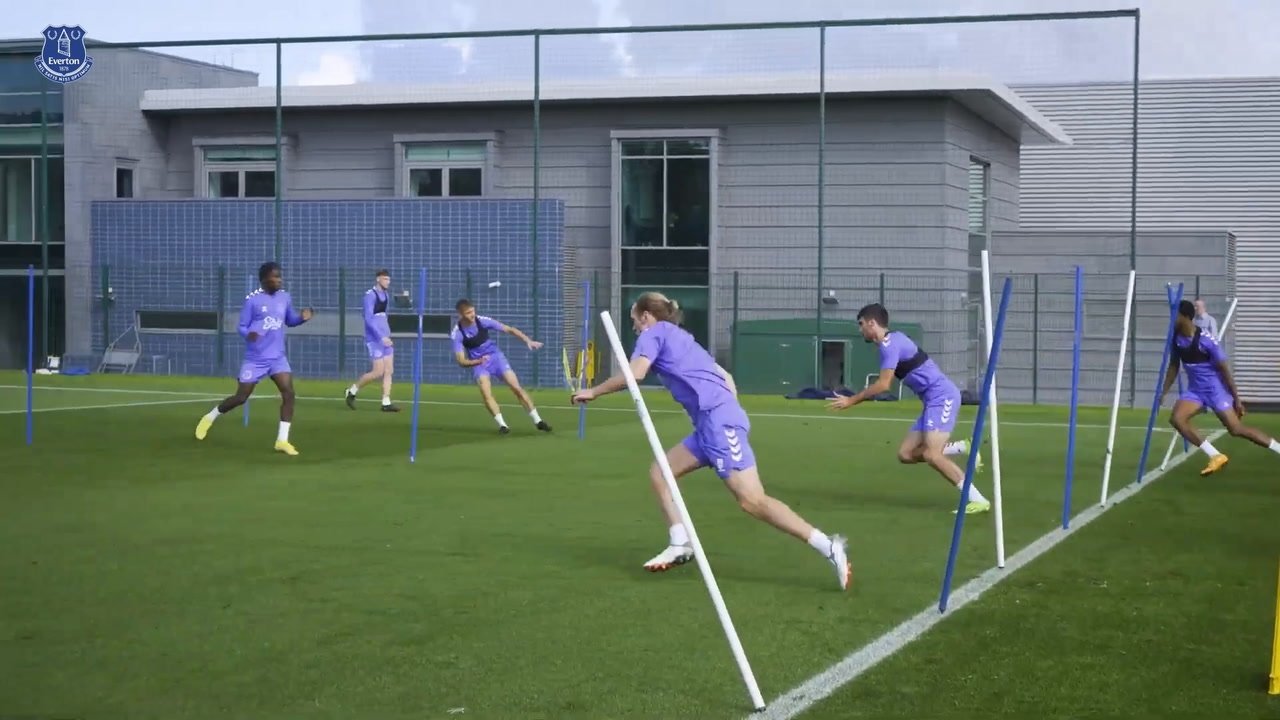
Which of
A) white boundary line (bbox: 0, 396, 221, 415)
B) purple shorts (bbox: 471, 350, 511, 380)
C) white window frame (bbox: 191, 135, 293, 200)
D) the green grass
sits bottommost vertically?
white boundary line (bbox: 0, 396, 221, 415)

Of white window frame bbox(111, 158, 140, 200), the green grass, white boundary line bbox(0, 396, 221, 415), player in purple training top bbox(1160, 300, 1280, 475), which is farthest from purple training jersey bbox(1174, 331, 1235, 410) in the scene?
white window frame bbox(111, 158, 140, 200)

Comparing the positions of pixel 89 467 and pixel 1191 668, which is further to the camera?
pixel 89 467

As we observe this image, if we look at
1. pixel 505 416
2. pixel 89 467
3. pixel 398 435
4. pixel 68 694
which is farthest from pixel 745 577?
pixel 505 416

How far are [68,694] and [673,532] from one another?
434cm

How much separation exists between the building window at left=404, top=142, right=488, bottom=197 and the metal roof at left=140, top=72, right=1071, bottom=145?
1.29 meters

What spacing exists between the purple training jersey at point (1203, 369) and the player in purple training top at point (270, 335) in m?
9.24

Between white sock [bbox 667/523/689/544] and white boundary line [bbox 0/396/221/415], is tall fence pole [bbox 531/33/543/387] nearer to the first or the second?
white boundary line [bbox 0/396/221/415]

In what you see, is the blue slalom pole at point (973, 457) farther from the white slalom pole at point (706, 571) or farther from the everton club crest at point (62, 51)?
the everton club crest at point (62, 51)

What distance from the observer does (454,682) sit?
7691mm

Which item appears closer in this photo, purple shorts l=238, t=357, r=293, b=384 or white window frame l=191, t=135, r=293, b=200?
purple shorts l=238, t=357, r=293, b=384

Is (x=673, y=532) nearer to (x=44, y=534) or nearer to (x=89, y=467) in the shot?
(x=44, y=534)

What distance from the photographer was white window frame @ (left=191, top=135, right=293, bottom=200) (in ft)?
131

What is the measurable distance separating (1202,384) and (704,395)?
9030 mm

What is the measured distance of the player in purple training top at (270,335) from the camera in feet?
61.9
